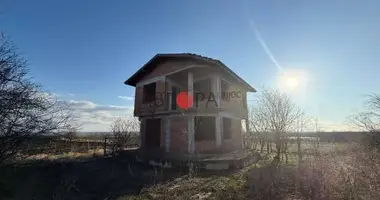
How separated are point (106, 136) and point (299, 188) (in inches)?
660

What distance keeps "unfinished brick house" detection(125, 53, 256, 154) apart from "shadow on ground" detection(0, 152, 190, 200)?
3.03 m

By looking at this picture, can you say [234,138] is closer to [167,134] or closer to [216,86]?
[216,86]

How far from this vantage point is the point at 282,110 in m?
17.3

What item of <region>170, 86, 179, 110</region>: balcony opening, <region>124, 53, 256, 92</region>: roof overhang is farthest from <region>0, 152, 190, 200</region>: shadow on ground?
<region>124, 53, 256, 92</region>: roof overhang

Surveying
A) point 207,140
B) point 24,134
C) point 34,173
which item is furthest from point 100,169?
point 24,134

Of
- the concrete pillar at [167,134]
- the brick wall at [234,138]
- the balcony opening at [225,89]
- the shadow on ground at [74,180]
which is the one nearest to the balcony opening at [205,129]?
the brick wall at [234,138]

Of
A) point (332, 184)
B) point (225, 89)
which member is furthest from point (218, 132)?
point (332, 184)

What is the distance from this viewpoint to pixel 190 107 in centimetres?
1406

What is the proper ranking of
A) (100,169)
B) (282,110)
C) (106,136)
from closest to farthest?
(100,169) < (282,110) < (106,136)

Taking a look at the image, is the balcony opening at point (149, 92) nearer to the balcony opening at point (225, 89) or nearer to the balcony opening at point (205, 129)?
the balcony opening at point (205, 129)

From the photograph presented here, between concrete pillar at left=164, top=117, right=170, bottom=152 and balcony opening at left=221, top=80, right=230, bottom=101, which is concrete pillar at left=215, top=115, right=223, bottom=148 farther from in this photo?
concrete pillar at left=164, top=117, right=170, bottom=152

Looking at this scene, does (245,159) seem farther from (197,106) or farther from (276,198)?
(276,198)

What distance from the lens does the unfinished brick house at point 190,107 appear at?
1455 centimetres

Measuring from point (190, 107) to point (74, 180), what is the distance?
706 centimetres
